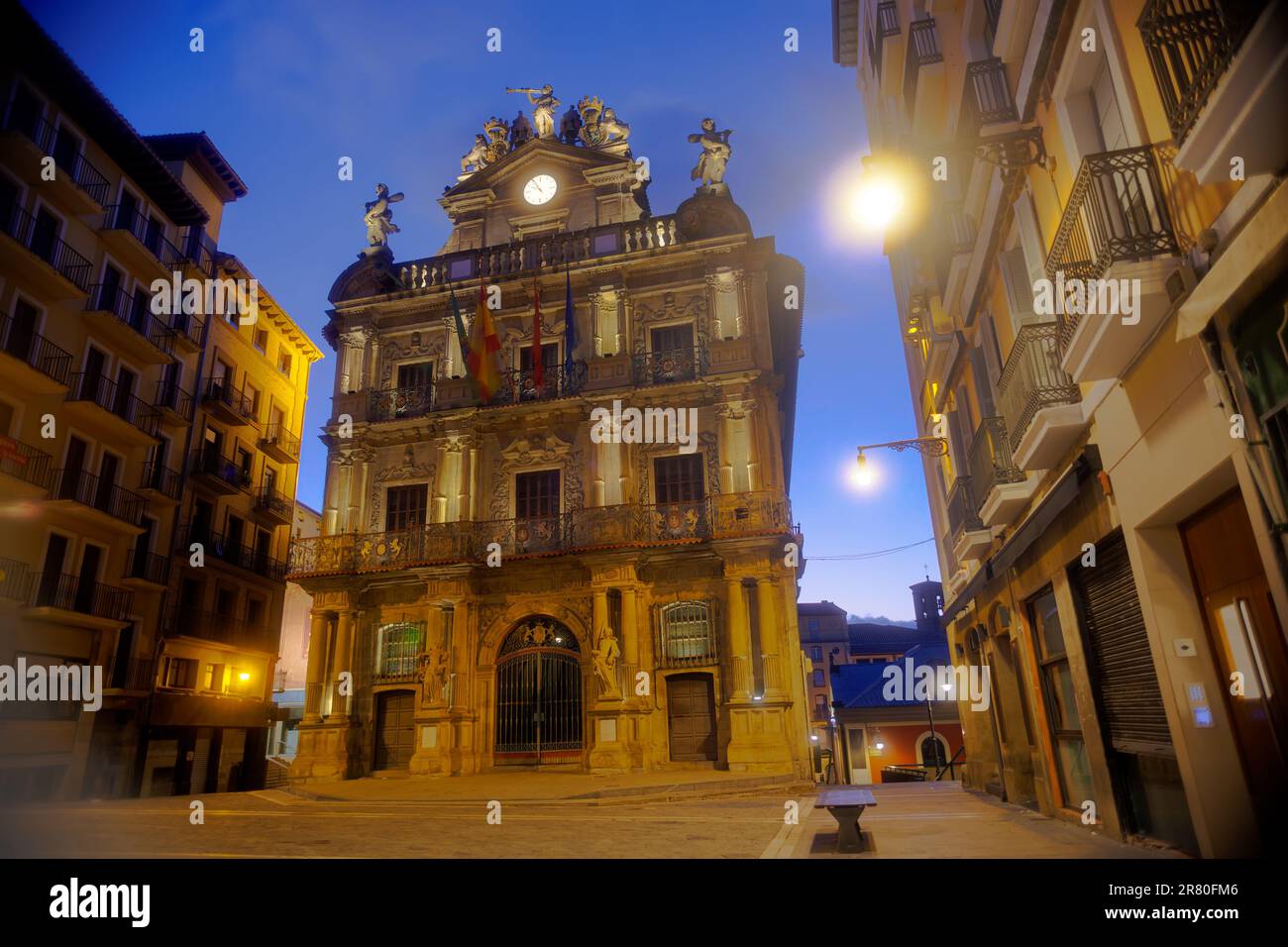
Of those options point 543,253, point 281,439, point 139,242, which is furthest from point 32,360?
point 543,253

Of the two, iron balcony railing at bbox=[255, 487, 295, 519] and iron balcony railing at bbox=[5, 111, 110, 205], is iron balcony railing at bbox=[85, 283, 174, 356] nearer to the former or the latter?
iron balcony railing at bbox=[5, 111, 110, 205]

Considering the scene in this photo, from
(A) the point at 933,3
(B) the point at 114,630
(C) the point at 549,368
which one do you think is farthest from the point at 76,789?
(A) the point at 933,3

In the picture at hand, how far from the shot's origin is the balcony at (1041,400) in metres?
7.59

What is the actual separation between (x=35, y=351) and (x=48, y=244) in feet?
10.1

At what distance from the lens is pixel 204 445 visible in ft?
86.2

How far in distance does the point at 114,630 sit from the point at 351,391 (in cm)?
938

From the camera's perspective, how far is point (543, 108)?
1030 inches

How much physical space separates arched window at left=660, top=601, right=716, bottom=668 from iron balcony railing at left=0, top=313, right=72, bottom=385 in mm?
16853

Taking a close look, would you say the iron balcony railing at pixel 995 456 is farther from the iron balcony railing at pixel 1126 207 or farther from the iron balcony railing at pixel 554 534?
the iron balcony railing at pixel 554 534

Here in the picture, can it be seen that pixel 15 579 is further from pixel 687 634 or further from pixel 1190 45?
pixel 1190 45

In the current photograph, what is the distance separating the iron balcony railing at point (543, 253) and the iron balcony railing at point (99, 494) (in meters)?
10.5

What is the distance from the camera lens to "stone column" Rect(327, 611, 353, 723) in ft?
65.0

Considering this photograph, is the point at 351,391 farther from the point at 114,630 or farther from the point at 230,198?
the point at 230,198

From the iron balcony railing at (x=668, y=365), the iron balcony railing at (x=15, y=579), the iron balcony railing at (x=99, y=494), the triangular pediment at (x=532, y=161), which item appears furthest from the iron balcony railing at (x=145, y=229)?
the iron balcony railing at (x=668, y=365)
